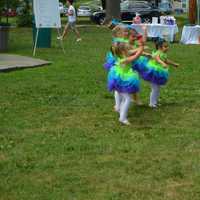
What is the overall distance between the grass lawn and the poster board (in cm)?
497

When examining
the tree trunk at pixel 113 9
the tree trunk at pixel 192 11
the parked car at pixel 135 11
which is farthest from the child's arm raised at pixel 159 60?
the parked car at pixel 135 11

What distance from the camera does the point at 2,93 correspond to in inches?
441

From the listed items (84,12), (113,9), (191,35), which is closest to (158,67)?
(191,35)

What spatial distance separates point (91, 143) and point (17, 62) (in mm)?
8414

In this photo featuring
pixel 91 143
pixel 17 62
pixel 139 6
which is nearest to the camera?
pixel 91 143

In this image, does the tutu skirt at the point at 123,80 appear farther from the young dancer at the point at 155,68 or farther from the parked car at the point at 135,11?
the parked car at the point at 135,11

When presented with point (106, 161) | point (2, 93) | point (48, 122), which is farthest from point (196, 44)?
point (106, 161)

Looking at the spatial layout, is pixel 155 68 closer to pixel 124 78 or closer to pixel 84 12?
pixel 124 78

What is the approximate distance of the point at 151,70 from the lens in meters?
9.61

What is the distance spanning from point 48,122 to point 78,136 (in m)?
0.99

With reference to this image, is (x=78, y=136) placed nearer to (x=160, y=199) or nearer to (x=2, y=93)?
(x=160, y=199)

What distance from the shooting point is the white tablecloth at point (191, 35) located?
81.3ft

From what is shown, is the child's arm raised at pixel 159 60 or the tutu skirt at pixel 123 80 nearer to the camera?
the tutu skirt at pixel 123 80

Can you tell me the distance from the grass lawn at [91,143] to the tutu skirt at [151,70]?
47cm
